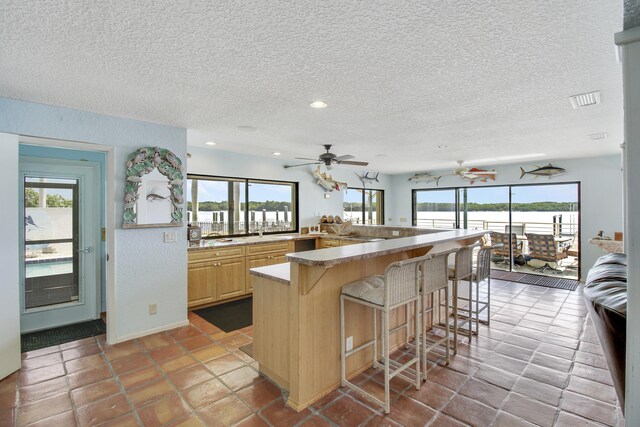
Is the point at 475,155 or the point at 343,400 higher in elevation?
the point at 475,155

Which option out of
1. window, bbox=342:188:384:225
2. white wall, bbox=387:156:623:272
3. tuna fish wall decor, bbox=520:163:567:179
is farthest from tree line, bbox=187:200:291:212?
white wall, bbox=387:156:623:272

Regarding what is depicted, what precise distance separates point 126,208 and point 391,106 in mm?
2868

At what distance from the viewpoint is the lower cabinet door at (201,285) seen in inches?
168

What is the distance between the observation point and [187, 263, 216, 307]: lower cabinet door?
14.0 feet

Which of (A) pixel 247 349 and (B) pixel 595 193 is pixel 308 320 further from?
(B) pixel 595 193

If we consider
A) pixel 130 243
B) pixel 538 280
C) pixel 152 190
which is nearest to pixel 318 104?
pixel 152 190

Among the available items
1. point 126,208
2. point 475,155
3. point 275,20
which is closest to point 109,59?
point 275,20

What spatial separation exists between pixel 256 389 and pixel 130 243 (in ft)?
6.77

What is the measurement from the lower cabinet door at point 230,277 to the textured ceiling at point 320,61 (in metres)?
2.09

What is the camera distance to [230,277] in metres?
4.72

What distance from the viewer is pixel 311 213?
6.82m

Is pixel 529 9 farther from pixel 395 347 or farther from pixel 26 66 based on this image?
pixel 26 66

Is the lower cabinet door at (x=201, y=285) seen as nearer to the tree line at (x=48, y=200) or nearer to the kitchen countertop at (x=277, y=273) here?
the tree line at (x=48, y=200)

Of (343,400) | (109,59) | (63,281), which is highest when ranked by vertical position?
(109,59)
